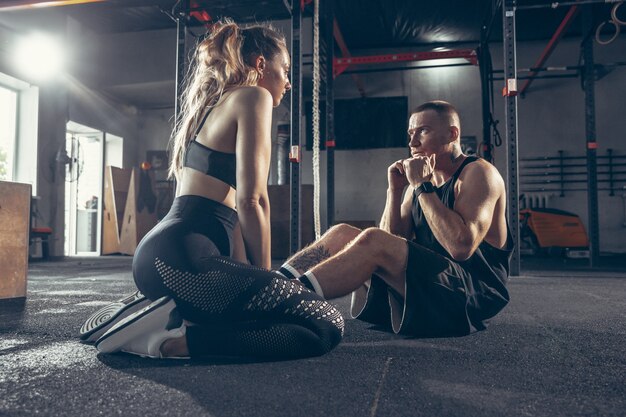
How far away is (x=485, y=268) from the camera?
6.41 ft

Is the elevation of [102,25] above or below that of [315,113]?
above

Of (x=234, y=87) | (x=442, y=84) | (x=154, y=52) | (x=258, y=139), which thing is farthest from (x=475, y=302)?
(x=154, y=52)

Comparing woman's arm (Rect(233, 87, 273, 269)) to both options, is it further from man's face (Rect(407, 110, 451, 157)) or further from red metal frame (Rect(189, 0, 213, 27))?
red metal frame (Rect(189, 0, 213, 27))

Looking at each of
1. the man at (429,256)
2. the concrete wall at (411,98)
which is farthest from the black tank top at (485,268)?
the concrete wall at (411,98)

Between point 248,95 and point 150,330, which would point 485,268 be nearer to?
point 248,95

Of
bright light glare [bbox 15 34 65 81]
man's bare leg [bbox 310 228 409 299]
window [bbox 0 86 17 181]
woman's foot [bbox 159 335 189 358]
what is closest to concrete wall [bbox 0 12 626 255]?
bright light glare [bbox 15 34 65 81]

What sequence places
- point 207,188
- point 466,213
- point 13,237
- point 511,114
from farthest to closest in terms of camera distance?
1. point 511,114
2. point 13,237
3. point 466,213
4. point 207,188

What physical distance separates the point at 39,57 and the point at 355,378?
27.5 feet

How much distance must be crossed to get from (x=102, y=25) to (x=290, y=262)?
29.8ft

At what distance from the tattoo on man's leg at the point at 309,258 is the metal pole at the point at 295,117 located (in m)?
2.40

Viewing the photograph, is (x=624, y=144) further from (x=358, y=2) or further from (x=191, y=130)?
(x=191, y=130)

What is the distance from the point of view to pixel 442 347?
1.75 metres

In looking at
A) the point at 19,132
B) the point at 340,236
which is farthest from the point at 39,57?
the point at 340,236

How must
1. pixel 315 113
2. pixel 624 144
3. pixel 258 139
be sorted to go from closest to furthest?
pixel 258 139, pixel 315 113, pixel 624 144
